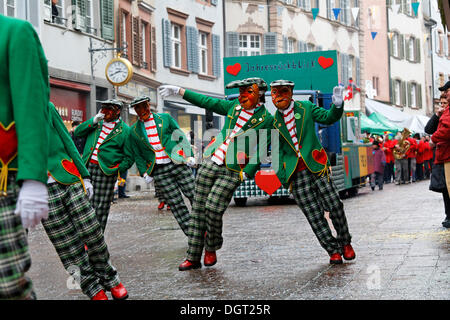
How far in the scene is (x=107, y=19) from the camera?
25094 millimetres

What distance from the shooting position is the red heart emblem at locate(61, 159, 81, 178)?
202 inches

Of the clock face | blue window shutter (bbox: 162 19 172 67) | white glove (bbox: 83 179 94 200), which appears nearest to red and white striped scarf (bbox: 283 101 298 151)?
white glove (bbox: 83 179 94 200)

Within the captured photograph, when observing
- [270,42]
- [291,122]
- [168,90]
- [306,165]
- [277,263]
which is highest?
[270,42]

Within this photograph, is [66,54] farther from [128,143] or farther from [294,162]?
[294,162]

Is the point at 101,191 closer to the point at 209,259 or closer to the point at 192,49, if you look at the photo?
the point at 209,259

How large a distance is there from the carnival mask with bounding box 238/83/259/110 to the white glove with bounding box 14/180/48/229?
14.6 ft

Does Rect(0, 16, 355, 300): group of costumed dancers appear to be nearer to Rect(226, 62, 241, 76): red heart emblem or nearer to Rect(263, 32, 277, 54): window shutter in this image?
Rect(226, 62, 241, 76): red heart emblem

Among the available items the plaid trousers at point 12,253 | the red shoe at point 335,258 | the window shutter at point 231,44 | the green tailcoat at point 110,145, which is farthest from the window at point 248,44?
the plaid trousers at point 12,253

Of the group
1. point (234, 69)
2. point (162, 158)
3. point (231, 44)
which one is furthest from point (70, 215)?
point (231, 44)

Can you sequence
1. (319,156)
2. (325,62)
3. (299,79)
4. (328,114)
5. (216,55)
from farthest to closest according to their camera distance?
(216,55), (299,79), (325,62), (319,156), (328,114)

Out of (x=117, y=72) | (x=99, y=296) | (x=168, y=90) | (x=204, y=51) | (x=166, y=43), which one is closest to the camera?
(x=99, y=296)

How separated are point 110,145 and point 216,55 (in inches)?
1013

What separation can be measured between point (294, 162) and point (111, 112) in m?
2.50

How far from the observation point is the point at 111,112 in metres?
9.20
